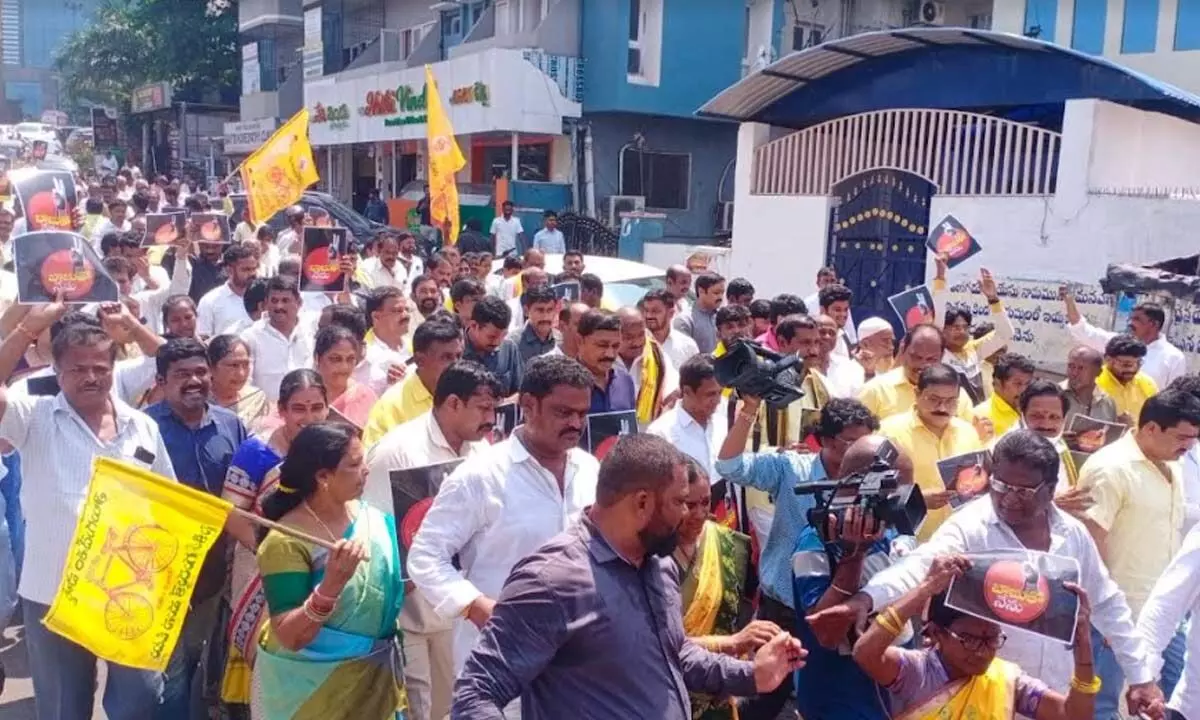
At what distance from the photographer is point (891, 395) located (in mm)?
5477

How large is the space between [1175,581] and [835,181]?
12.1 metres

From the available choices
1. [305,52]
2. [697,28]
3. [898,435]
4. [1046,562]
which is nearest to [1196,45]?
[697,28]

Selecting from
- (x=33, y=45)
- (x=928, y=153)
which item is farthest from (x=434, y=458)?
(x=33, y=45)

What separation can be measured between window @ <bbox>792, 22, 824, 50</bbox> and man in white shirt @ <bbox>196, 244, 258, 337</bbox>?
17.1 meters

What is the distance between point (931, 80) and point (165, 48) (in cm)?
2659

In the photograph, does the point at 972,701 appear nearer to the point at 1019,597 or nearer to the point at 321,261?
the point at 1019,597

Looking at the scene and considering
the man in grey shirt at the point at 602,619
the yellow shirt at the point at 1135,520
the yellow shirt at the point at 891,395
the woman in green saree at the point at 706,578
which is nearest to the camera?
the man in grey shirt at the point at 602,619

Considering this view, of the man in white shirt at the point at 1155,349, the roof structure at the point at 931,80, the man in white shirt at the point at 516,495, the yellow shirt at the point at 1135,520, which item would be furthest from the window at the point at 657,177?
the man in white shirt at the point at 516,495

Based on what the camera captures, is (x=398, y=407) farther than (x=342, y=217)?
No

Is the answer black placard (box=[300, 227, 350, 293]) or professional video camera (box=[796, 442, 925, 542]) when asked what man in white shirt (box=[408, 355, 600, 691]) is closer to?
professional video camera (box=[796, 442, 925, 542])

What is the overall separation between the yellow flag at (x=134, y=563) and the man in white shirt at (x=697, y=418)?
6.11 ft

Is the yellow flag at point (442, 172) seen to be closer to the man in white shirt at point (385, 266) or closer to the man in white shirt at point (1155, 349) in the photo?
the man in white shirt at point (385, 266)

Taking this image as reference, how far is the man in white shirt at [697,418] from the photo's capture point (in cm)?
430

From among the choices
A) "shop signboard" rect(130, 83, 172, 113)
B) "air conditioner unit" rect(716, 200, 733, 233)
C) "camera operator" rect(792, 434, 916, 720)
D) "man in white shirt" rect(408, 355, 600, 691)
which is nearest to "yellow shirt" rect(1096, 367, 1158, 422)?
"camera operator" rect(792, 434, 916, 720)
